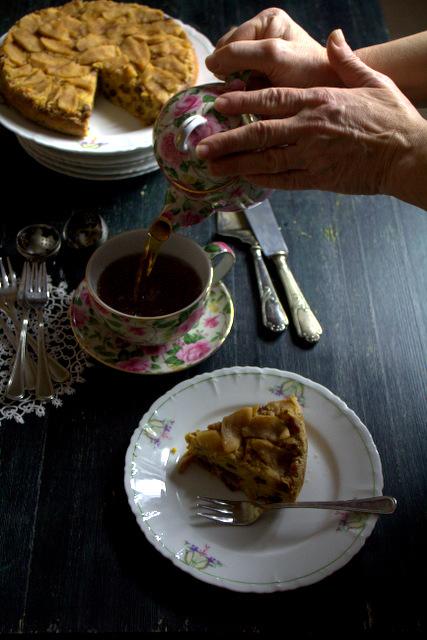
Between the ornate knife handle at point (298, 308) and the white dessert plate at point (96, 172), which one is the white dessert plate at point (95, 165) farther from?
the ornate knife handle at point (298, 308)

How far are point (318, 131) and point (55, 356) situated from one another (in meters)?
0.60

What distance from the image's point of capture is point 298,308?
50.6 inches

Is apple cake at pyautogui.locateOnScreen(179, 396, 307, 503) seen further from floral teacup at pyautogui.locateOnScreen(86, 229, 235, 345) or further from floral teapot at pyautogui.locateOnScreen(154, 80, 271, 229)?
floral teapot at pyautogui.locateOnScreen(154, 80, 271, 229)

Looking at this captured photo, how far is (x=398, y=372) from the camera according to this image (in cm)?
124

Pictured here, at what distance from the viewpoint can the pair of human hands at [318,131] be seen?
101cm

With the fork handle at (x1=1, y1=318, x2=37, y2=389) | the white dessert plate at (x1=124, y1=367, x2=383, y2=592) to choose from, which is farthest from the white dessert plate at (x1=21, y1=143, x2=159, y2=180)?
the white dessert plate at (x1=124, y1=367, x2=383, y2=592)

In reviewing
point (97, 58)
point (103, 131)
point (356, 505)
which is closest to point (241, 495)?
point (356, 505)

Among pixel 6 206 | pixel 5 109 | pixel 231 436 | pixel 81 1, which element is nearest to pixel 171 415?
pixel 231 436

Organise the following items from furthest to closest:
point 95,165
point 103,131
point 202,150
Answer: point 103,131
point 95,165
point 202,150

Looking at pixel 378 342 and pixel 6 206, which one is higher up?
pixel 6 206

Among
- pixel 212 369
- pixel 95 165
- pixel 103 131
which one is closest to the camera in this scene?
pixel 212 369

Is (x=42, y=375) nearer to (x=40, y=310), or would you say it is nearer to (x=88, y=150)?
(x=40, y=310)

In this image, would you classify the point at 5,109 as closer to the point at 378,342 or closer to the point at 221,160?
the point at 221,160

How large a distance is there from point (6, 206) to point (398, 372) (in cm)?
88
